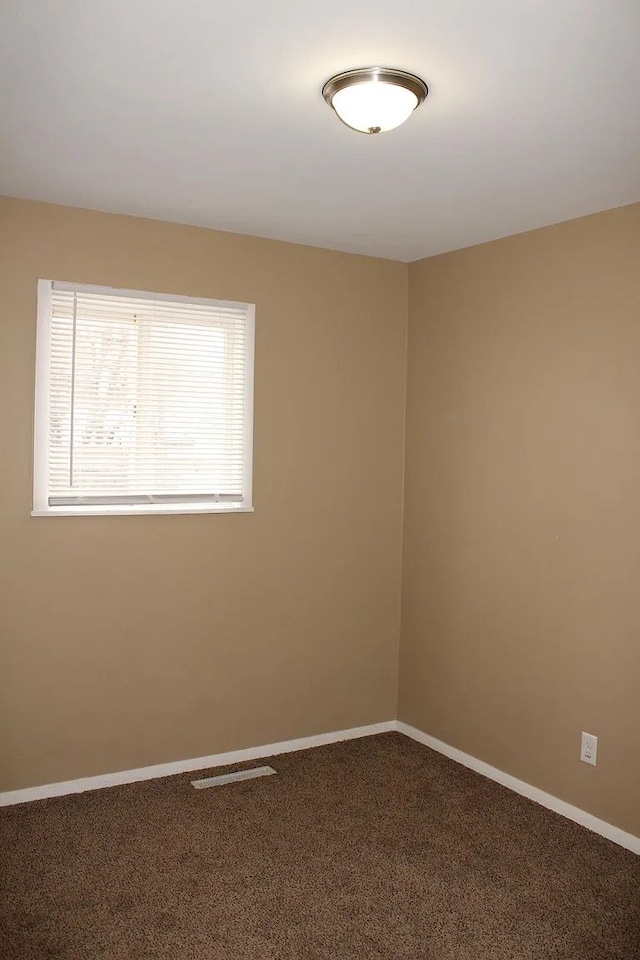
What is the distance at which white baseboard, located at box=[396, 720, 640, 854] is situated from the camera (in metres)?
3.26

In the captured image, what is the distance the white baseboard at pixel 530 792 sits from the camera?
3260 millimetres

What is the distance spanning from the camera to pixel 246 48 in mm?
2076

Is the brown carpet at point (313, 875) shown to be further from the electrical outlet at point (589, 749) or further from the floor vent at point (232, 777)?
the electrical outlet at point (589, 749)

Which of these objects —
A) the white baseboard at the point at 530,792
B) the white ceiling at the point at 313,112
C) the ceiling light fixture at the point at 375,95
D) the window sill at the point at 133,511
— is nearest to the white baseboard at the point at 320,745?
the white baseboard at the point at 530,792

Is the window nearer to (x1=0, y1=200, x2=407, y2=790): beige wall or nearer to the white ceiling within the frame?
(x1=0, y1=200, x2=407, y2=790): beige wall

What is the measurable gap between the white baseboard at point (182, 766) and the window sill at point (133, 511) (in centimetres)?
116

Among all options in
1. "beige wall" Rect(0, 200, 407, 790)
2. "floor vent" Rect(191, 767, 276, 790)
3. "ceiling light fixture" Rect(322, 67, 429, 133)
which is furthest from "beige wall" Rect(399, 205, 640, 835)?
"ceiling light fixture" Rect(322, 67, 429, 133)

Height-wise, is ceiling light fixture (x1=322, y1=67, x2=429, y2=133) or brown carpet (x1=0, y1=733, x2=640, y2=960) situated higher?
ceiling light fixture (x1=322, y1=67, x2=429, y2=133)

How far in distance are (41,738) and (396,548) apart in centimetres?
202

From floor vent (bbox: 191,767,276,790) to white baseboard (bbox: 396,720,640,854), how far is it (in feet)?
2.89

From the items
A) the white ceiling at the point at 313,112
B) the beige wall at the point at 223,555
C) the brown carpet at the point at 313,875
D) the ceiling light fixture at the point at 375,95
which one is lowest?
the brown carpet at the point at 313,875

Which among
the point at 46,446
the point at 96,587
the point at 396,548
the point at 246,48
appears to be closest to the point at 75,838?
the point at 96,587

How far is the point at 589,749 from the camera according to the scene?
339 centimetres

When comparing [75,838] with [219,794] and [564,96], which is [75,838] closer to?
[219,794]
